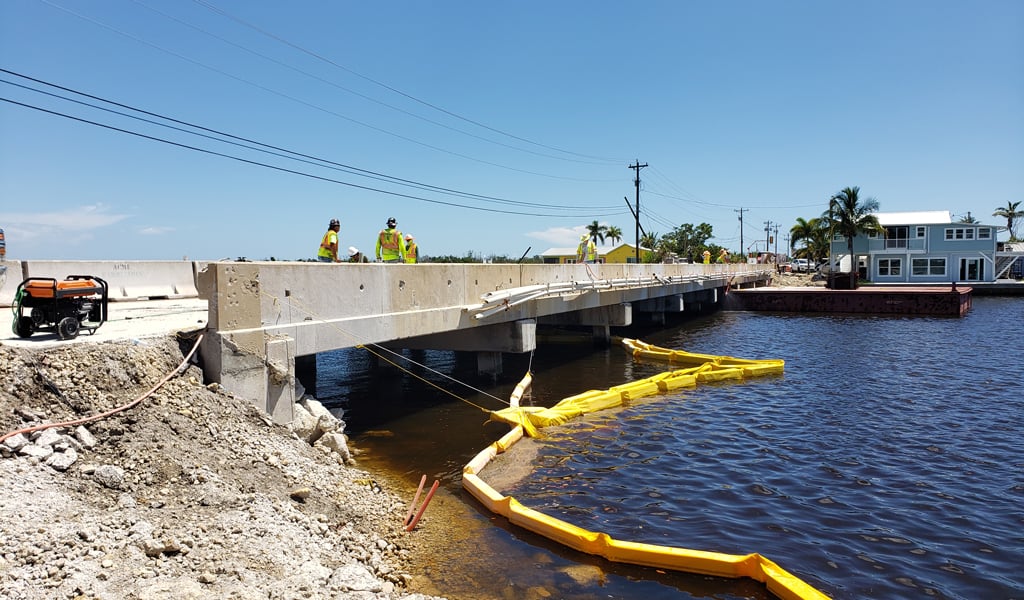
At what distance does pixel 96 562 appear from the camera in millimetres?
4789

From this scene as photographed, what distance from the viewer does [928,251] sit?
60531mm

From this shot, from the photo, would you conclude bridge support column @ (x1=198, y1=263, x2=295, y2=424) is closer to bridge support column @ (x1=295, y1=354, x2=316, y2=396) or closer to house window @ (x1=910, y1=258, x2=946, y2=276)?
bridge support column @ (x1=295, y1=354, x2=316, y2=396)

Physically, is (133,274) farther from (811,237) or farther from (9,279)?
(811,237)

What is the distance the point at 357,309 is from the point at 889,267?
65.8 meters

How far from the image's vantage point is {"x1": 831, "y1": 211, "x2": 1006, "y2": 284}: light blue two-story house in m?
59.4

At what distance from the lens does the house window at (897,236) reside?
61.4m

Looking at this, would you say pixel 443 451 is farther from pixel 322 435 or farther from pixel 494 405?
pixel 494 405

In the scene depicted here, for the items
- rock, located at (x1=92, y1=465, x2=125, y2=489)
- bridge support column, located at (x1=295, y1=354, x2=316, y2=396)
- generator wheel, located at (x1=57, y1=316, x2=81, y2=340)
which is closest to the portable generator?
generator wheel, located at (x1=57, y1=316, x2=81, y2=340)

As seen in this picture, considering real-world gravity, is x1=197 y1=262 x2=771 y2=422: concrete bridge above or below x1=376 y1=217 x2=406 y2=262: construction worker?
A: below

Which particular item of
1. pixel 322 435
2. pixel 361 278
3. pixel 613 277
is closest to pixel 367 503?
pixel 322 435

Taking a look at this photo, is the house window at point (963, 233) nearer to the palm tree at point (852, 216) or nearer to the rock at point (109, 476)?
the palm tree at point (852, 216)

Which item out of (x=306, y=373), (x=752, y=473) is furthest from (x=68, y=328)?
(x=752, y=473)

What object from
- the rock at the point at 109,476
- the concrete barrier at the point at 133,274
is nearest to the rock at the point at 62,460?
the rock at the point at 109,476

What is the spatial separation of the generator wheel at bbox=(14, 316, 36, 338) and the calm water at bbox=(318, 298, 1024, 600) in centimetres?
492
